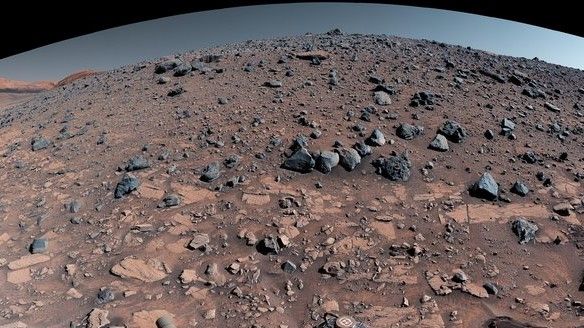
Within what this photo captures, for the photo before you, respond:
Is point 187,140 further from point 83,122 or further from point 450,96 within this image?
point 450,96

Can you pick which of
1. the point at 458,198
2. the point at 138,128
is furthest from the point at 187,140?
the point at 458,198

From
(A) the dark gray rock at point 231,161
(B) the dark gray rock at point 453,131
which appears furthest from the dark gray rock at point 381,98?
(A) the dark gray rock at point 231,161

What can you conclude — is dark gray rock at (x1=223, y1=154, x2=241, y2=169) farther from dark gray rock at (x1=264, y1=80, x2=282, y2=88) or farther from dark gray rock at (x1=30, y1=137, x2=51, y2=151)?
dark gray rock at (x1=30, y1=137, x2=51, y2=151)

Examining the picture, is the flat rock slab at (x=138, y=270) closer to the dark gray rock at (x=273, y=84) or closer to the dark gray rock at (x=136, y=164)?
the dark gray rock at (x=136, y=164)

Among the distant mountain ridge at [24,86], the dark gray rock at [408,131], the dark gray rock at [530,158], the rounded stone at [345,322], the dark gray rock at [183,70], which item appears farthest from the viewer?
the distant mountain ridge at [24,86]

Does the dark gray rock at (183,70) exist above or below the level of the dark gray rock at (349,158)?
above

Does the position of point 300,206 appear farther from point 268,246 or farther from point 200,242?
point 200,242

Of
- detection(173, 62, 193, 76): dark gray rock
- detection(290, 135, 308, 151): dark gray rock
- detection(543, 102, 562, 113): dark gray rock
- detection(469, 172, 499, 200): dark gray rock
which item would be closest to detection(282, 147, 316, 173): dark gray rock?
detection(290, 135, 308, 151): dark gray rock
